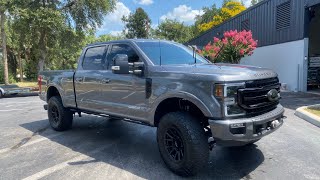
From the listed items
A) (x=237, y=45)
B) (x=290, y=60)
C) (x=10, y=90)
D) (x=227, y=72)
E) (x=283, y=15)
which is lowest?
(x=10, y=90)

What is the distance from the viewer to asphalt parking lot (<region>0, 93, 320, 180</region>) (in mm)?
4965

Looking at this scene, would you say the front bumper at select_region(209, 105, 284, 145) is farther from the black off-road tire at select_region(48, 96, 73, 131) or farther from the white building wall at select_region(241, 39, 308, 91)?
the white building wall at select_region(241, 39, 308, 91)

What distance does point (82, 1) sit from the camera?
87.1 feet

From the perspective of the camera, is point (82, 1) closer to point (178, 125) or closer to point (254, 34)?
point (254, 34)

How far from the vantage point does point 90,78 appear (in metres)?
6.74

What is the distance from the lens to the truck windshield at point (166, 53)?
5.75 meters

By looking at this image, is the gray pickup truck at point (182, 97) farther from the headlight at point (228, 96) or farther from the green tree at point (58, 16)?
the green tree at point (58, 16)

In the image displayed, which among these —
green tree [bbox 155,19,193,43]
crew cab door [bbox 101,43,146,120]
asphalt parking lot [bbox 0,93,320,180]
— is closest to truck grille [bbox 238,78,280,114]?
asphalt parking lot [bbox 0,93,320,180]

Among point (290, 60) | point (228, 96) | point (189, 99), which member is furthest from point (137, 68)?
point (290, 60)

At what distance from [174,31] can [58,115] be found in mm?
57679

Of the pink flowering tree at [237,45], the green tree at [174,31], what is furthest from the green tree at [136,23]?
the pink flowering tree at [237,45]

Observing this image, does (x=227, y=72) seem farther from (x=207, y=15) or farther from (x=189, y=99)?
(x=207, y=15)

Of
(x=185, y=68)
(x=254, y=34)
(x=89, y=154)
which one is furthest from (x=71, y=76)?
(x=254, y=34)

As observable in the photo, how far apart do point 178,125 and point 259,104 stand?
1.18 metres
